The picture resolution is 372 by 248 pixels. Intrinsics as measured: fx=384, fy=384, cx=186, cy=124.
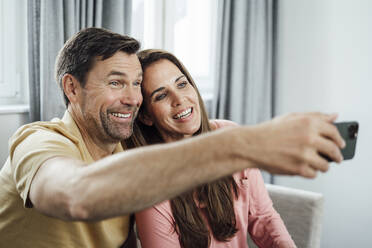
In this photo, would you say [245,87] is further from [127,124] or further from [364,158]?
[127,124]

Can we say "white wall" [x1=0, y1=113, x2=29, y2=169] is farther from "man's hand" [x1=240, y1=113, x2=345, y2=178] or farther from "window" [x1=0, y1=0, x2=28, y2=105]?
"man's hand" [x1=240, y1=113, x2=345, y2=178]

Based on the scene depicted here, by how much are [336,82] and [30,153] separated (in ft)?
7.64

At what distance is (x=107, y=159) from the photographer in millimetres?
601

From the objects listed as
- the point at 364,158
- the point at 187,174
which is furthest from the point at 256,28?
the point at 187,174

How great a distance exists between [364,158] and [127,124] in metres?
1.93

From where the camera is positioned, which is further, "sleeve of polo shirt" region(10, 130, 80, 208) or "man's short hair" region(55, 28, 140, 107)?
"man's short hair" region(55, 28, 140, 107)

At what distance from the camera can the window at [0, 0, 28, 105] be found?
1.75 m

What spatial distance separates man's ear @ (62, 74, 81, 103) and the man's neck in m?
0.05

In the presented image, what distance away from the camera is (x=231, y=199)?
1.37 meters

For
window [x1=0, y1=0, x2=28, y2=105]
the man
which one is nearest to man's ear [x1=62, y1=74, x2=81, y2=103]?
the man

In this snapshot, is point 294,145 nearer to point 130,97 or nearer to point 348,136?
point 348,136

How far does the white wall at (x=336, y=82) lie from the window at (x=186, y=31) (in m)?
0.53

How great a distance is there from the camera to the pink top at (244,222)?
3.93ft

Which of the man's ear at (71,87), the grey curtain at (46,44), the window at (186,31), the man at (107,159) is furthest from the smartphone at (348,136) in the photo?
the window at (186,31)
